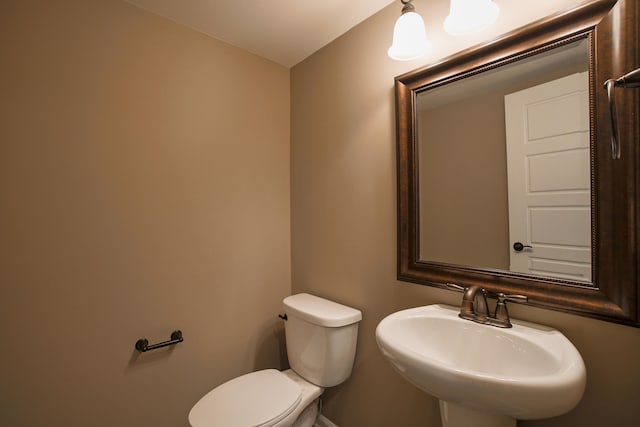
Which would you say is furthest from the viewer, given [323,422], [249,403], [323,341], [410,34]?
[323,422]

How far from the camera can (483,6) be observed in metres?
0.93

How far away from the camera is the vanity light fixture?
110 centimetres

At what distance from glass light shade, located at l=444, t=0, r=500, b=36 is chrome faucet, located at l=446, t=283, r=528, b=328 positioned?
0.90 m

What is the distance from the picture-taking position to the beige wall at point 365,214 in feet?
2.93

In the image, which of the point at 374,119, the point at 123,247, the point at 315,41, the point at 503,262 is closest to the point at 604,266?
the point at 503,262

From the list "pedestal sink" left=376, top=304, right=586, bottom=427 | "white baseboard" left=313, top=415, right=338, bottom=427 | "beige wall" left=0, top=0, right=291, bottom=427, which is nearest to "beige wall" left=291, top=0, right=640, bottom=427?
"white baseboard" left=313, top=415, right=338, bottom=427

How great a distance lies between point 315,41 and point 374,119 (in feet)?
2.16

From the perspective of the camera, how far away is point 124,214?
1312 mm

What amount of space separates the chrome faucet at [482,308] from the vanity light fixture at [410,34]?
934mm

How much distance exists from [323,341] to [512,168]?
110cm

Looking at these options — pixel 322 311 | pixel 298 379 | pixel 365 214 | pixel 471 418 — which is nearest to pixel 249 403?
pixel 298 379

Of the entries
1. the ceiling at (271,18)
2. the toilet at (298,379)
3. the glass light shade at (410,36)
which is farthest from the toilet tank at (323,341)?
the ceiling at (271,18)

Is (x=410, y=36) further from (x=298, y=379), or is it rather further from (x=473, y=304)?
(x=298, y=379)

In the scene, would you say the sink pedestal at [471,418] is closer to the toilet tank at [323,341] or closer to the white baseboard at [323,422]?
the toilet tank at [323,341]
